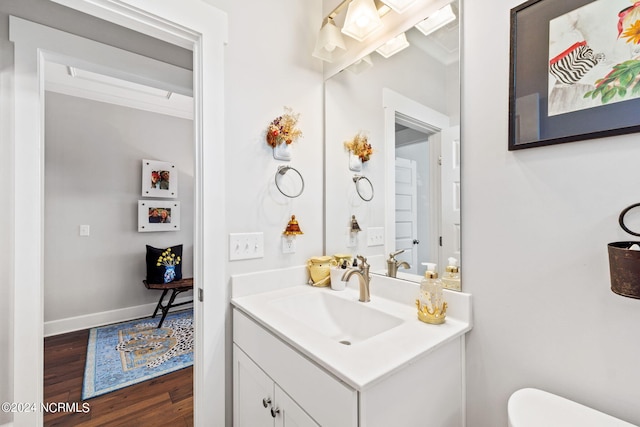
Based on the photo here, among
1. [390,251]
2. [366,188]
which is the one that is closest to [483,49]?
[366,188]

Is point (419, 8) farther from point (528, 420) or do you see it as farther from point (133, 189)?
point (133, 189)

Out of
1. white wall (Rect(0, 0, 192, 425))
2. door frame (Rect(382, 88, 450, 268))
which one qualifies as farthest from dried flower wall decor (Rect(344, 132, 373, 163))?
white wall (Rect(0, 0, 192, 425))

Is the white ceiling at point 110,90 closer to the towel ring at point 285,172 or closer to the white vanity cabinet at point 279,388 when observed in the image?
the towel ring at point 285,172

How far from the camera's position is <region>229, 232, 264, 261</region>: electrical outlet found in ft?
4.20

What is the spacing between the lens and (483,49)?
0.97 m

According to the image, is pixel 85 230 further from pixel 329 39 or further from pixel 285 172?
pixel 329 39

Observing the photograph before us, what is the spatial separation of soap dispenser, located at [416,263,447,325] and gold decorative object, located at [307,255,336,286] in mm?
567

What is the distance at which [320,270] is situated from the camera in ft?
4.87

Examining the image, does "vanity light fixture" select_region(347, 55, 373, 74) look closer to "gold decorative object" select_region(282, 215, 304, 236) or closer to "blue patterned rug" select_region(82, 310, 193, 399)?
"gold decorative object" select_region(282, 215, 304, 236)

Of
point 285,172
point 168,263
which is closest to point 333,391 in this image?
A: point 285,172

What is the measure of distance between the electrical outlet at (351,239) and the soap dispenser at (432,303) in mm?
→ 537

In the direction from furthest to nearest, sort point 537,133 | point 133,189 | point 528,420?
point 133,189, point 537,133, point 528,420

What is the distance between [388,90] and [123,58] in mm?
1422

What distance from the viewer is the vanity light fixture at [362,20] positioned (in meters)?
1.29
